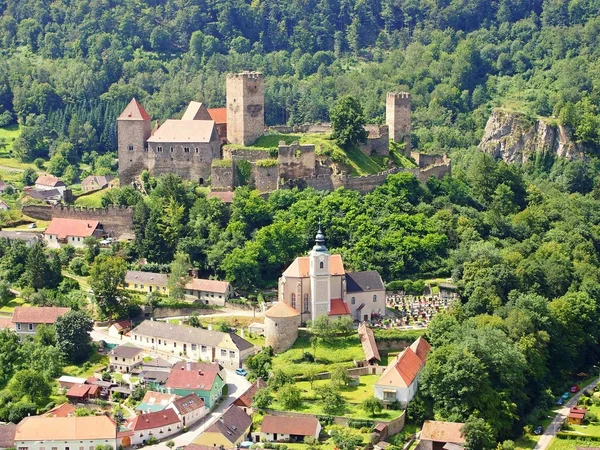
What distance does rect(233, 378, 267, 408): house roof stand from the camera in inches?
2402

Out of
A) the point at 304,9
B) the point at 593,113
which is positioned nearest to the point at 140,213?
the point at 593,113

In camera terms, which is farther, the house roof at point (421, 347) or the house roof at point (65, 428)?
the house roof at point (421, 347)

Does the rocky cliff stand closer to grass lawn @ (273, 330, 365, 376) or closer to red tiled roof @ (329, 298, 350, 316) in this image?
red tiled roof @ (329, 298, 350, 316)

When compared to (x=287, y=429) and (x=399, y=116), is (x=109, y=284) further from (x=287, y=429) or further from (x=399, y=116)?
(x=399, y=116)

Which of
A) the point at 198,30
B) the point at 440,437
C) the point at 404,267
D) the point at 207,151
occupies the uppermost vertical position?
the point at 198,30

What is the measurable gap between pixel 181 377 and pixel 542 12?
8821cm

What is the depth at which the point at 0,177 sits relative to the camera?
→ 9575cm

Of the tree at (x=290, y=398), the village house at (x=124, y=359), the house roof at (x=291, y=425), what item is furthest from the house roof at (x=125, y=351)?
the house roof at (x=291, y=425)

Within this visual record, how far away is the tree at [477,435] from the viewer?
5731 cm

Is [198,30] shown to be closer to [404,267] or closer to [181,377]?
[404,267]

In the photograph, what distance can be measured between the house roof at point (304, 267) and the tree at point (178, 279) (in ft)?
20.3

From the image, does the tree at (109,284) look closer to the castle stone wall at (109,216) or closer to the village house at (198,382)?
the castle stone wall at (109,216)

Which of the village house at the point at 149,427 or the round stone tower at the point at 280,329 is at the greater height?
the round stone tower at the point at 280,329

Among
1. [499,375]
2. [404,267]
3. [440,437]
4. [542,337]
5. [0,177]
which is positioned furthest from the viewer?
[0,177]
